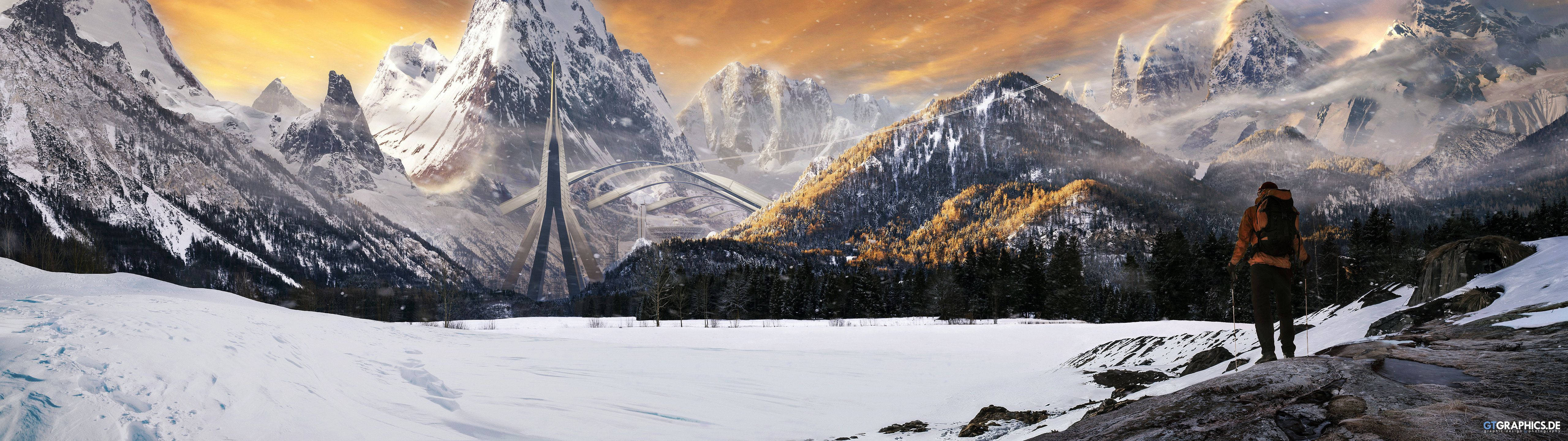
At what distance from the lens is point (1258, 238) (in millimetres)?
8039

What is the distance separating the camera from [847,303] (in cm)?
7894

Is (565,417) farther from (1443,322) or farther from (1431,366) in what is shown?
(1443,322)

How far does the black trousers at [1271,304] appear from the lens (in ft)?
25.9

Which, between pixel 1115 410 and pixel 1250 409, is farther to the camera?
pixel 1115 410

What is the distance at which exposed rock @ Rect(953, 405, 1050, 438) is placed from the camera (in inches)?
363

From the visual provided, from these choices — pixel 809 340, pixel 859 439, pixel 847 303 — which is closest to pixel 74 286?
pixel 859 439

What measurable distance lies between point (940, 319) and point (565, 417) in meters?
56.3

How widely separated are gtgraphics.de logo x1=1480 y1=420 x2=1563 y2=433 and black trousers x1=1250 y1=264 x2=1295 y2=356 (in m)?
4.19

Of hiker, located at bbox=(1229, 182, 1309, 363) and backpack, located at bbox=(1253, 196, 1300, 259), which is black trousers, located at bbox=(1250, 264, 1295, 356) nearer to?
hiker, located at bbox=(1229, 182, 1309, 363)

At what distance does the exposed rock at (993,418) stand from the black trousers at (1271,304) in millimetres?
2927

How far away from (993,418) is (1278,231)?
4.52 meters

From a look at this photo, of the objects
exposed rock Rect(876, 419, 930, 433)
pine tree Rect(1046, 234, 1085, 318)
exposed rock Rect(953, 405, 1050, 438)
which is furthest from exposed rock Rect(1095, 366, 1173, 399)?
pine tree Rect(1046, 234, 1085, 318)

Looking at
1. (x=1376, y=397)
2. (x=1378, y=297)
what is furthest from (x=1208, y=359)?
(x=1376, y=397)

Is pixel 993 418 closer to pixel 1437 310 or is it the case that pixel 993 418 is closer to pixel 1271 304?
pixel 1271 304
